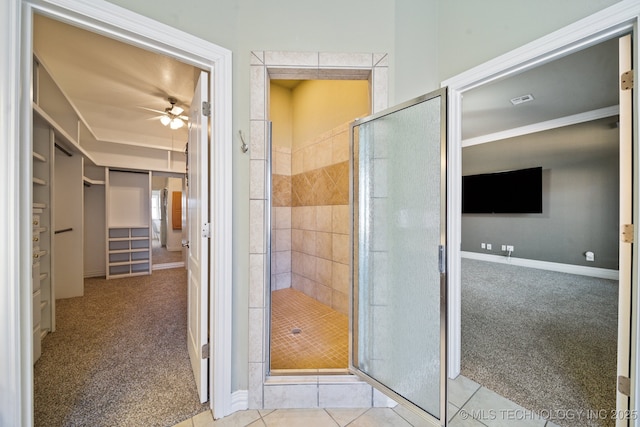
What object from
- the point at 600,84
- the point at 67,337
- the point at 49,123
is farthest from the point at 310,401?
Answer: the point at 600,84

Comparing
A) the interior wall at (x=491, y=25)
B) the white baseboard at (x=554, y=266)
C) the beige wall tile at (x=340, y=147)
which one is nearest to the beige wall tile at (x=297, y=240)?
the beige wall tile at (x=340, y=147)

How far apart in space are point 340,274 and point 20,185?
7.77ft

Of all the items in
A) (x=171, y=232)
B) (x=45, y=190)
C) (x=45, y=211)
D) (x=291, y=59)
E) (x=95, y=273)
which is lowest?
(x=95, y=273)

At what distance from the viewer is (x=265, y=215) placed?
1516mm

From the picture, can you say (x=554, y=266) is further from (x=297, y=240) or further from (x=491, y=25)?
(x=491, y=25)

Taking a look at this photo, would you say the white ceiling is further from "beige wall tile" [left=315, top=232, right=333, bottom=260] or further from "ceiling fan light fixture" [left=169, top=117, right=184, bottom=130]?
"beige wall tile" [left=315, top=232, right=333, bottom=260]

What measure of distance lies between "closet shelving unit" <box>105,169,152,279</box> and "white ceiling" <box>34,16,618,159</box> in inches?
24.8

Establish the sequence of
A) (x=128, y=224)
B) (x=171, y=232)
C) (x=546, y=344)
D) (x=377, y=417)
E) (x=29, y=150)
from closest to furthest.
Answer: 1. (x=29, y=150)
2. (x=377, y=417)
3. (x=546, y=344)
4. (x=128, y=224)
5. (x=171, y=232)

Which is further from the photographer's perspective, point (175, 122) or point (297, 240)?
point (297, 240)

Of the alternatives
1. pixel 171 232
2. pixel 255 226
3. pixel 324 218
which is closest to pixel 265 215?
pixel 255 226

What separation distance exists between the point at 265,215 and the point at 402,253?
86cm

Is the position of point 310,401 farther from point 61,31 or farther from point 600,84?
point 600,84

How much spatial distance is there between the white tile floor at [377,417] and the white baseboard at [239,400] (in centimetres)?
3

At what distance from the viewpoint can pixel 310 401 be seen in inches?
59.7
